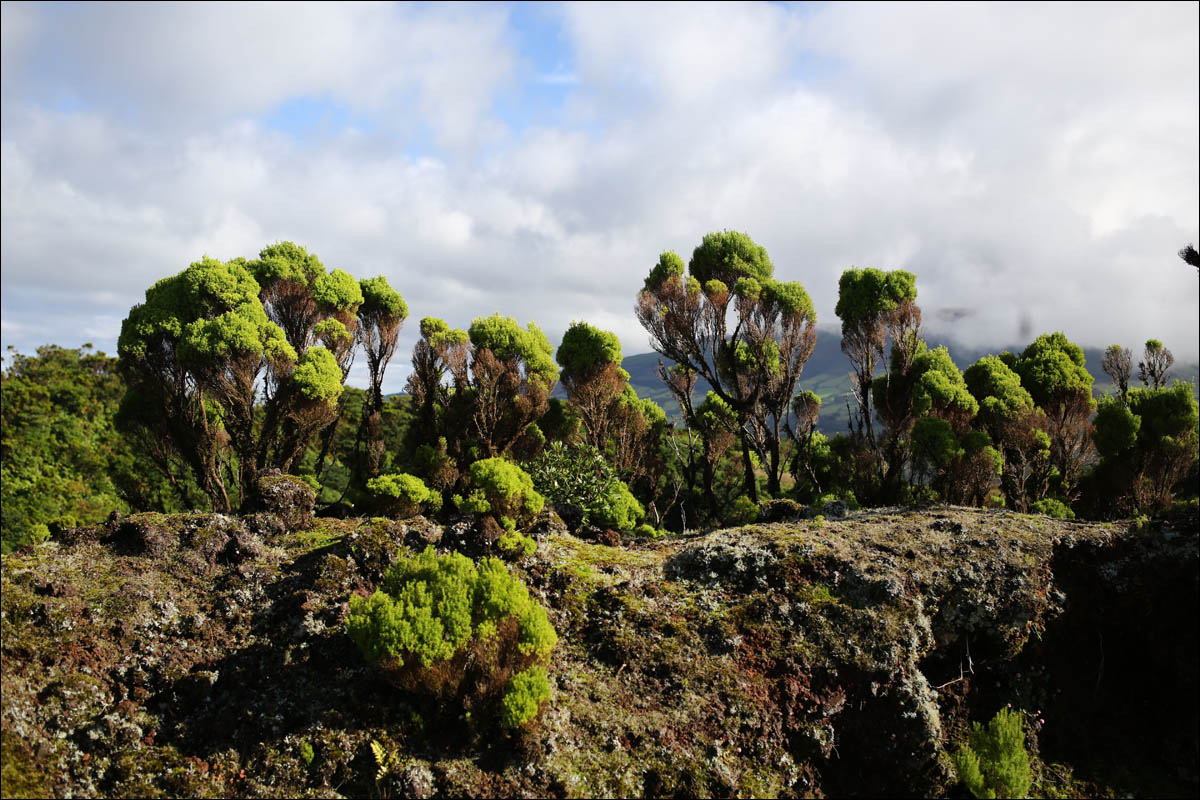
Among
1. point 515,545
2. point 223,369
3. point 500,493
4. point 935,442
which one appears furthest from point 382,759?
point 935,442

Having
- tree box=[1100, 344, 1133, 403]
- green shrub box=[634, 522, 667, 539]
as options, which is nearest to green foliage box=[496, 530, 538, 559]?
green shrub box=[634, 522, 667, 539]

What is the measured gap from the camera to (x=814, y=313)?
2272 cm

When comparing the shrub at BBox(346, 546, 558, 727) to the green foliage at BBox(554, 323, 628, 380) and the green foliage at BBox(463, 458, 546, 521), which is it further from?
the green foliage at BBox(554, 323, 628, 380)

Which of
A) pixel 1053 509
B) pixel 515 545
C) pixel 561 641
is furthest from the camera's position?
pixel 1053 509

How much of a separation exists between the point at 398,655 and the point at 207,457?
52.9ft

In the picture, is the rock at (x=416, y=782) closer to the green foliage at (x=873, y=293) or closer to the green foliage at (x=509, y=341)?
the green foliage at (x=509, y=341)

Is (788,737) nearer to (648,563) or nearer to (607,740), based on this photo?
(607,740)

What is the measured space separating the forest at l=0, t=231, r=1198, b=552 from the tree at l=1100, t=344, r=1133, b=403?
16.9ft

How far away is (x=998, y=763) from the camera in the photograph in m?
8.00

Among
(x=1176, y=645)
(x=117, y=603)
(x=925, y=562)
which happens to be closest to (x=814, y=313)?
(x=925, y=562)

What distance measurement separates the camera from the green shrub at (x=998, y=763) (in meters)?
7.88

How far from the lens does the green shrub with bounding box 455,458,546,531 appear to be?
1148 centimetres

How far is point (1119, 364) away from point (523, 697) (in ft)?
114

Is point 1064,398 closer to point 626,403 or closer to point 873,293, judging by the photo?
point 873,293
